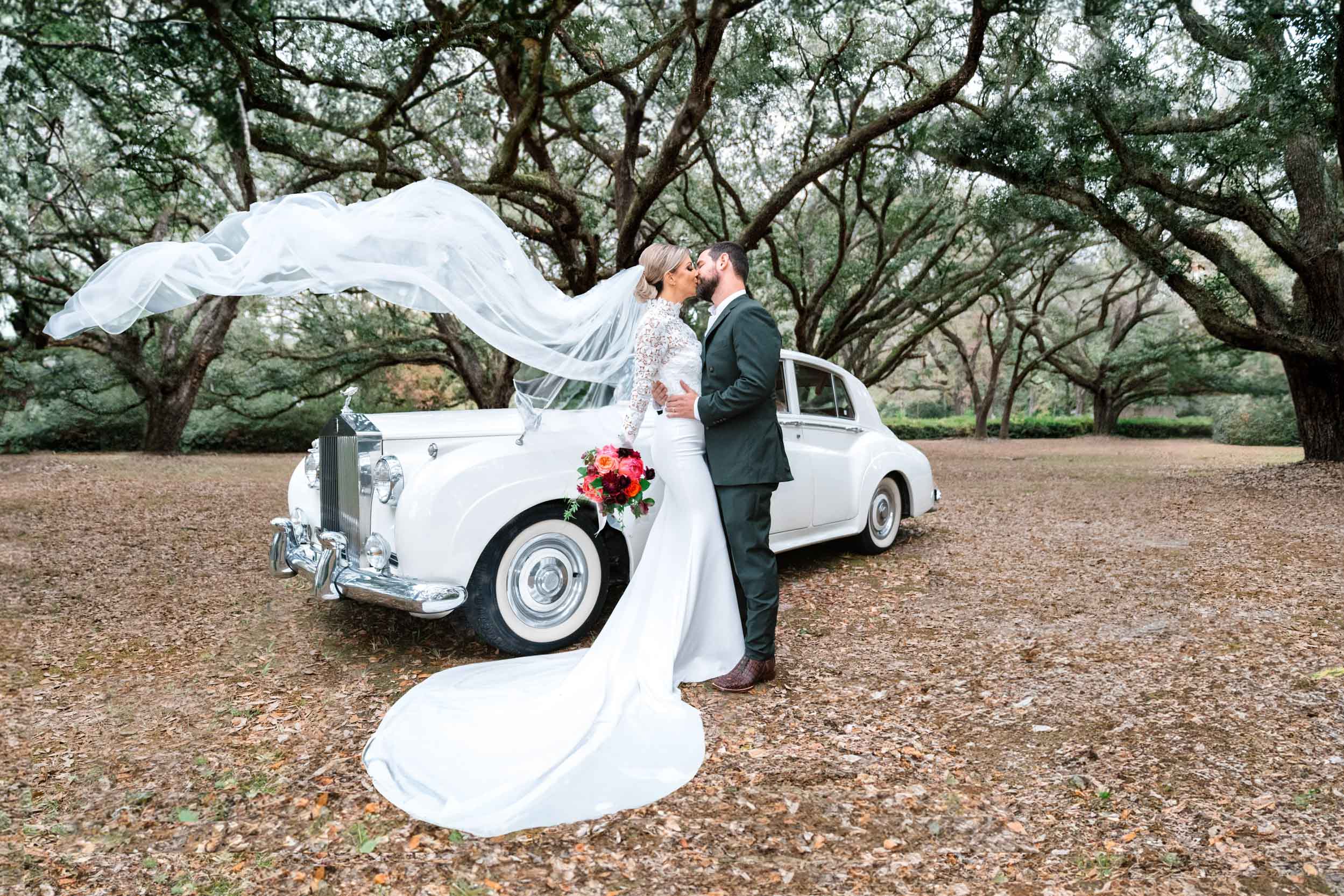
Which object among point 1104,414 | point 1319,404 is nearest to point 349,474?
point 1319,404

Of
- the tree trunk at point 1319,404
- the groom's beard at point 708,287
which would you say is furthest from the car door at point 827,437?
the tree trunk at point 1319,404

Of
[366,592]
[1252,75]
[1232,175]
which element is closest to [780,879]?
[366,592]

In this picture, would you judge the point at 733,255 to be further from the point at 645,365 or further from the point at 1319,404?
the point at 1319,404

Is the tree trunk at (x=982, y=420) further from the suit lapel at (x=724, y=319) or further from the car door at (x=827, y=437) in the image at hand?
the suit lapel at (x=724, y=319)

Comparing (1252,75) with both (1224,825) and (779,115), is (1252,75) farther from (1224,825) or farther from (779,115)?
(1224,825)

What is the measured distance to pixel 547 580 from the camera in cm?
434

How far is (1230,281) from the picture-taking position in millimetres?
11508

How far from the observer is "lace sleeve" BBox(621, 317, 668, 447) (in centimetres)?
384

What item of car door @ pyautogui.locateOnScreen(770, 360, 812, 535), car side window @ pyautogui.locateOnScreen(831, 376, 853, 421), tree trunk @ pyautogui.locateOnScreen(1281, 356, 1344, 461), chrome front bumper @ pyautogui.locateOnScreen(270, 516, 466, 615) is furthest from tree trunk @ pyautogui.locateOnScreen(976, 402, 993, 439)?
chrome front bumper @ pyautogui.locateOnScreen(270, 516, 466, 615)

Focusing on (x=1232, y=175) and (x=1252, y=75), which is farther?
(x=1232, y=175)

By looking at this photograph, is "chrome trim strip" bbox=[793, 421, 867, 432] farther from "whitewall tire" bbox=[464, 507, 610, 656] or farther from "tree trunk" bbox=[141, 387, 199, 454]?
"tree trunk" bbox=[141, 387, 199, 454]

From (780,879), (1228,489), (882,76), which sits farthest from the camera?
(882,76)

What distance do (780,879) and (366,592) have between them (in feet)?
7.92

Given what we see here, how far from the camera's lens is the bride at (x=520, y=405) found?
3229 millimetres
